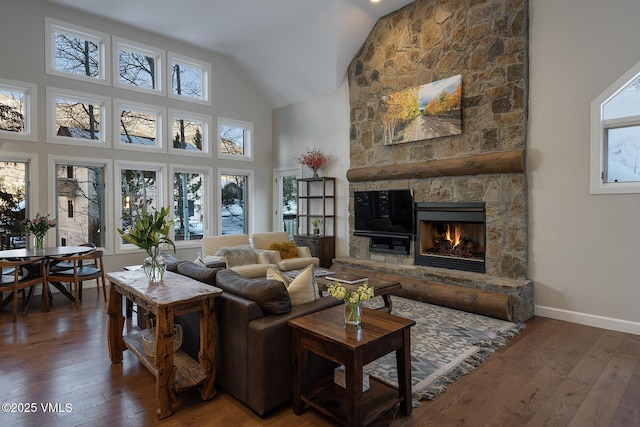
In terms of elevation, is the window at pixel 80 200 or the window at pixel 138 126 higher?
the window at pixel 138 126

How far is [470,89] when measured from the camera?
4.95 metres

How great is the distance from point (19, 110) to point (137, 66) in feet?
6.70

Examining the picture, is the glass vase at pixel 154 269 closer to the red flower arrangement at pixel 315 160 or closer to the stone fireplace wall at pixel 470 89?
the stone fireplace wall at pixel 470 89

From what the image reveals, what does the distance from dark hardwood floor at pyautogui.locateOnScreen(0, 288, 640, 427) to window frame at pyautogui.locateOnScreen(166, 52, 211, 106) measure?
4923mm

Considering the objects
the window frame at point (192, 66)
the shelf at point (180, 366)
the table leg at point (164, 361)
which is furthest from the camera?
the window frame at point (192, 66)

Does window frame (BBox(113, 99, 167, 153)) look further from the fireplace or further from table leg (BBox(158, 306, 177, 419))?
table leg (BBox(158, 306, 177, 419))

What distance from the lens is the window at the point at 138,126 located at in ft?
21.0

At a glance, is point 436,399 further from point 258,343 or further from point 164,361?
point 164,361

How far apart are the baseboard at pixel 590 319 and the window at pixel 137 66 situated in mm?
7249

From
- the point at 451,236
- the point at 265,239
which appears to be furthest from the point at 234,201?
the point at 451,236

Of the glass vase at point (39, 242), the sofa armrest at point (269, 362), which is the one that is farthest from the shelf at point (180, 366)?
the glass vase at point (39, 242)

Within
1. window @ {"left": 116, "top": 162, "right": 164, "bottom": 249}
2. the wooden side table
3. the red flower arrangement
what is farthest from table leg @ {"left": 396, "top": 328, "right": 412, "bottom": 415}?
window @ {"left": 116, "top": 162, "right": 164, "bottom": 249}

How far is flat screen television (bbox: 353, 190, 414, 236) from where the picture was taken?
5711mm

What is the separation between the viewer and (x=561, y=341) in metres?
3.61
